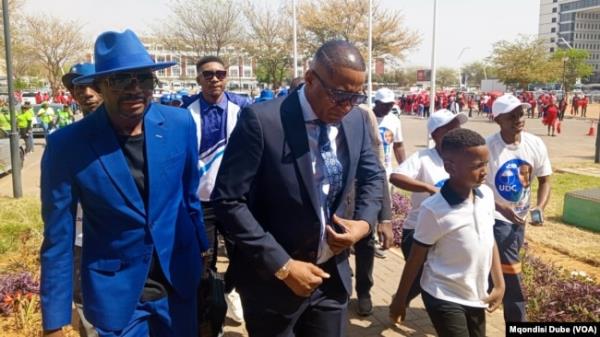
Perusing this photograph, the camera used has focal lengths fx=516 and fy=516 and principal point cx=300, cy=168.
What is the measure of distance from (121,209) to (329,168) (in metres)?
0.93

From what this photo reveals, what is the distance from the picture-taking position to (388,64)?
119 ft

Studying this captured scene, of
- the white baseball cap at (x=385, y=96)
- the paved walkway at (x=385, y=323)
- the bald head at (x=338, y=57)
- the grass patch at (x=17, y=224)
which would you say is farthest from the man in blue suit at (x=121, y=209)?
the grass patch at (x=17, y=224)

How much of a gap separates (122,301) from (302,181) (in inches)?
36.8

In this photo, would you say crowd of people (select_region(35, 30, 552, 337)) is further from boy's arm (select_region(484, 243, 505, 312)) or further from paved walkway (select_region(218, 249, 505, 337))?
paved walkway (select_region(218, 249, 505, 337))

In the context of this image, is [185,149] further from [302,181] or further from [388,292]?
[388,292]

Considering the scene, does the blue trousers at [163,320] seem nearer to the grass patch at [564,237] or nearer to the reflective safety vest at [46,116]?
the grass patch at [564,237]

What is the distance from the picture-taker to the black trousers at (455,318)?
285 centimetres

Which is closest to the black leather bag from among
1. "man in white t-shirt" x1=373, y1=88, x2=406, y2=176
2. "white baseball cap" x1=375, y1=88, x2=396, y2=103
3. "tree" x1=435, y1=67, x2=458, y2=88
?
"man in white t-shirt" x1=373, y1=88, x2=406, y2=176

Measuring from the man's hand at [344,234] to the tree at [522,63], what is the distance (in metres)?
43.0

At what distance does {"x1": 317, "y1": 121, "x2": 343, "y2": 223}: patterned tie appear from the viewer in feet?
7.81

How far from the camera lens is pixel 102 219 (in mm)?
2236

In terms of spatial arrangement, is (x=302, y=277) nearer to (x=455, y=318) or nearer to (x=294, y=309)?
(x=294, y=309)

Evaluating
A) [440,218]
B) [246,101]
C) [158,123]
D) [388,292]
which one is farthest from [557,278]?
[158,123]

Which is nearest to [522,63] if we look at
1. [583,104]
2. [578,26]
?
[583,104]
